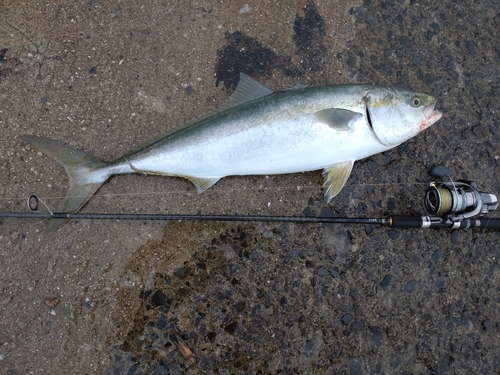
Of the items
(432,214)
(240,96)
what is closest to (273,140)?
(240,96)

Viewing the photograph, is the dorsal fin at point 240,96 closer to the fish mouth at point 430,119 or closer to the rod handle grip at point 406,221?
the fish mouth at point 430,119

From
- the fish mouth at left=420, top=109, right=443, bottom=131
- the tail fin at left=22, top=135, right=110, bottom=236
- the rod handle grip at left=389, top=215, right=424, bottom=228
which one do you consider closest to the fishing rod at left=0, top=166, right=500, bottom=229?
the rod handle grip at left=389, top=215, right=424, bottom=228

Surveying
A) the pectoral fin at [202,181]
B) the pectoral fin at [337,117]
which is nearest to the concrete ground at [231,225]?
the pectoral fin at [202,181]

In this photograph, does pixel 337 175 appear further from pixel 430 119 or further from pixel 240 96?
pixel 240 96

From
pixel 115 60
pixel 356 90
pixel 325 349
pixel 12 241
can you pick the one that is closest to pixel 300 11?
pixel 356 90

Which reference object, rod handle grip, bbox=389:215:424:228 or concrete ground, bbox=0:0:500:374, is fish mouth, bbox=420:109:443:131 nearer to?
concrete ground, bbox=0:0:500:374

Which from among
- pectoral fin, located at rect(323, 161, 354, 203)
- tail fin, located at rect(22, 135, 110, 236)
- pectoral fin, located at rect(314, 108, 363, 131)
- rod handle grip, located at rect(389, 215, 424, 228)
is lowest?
rod handle grip, located at rect(389, 215, 424, 228)

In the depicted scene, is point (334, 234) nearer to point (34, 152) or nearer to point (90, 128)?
point (90, 128)

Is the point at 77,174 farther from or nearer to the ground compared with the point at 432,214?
farther from the ground
